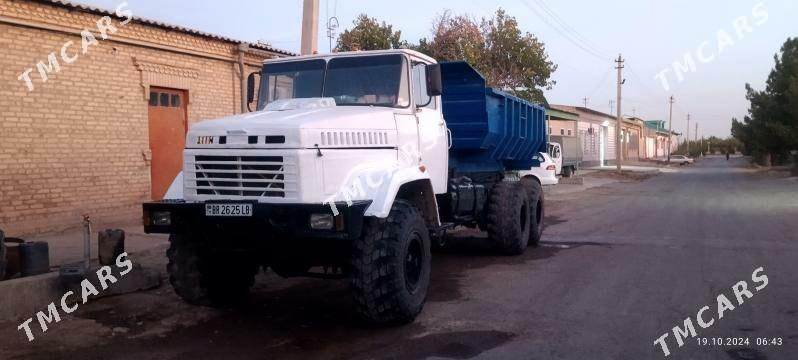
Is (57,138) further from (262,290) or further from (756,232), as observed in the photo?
(756,232)

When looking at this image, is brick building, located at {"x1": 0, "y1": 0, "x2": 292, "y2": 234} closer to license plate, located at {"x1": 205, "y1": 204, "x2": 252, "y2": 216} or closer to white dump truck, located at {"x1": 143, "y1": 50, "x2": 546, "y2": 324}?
white dump truck, located at {"x1": 143, "y1": 50, "x2": 546, "y2": 324}

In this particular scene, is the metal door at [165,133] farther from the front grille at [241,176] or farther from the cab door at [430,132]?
the front grille at [241,176]

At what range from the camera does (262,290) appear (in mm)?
8273

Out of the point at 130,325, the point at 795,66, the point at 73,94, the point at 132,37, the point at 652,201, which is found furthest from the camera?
the point at 795,66

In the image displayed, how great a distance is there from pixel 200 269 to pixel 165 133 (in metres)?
7.31

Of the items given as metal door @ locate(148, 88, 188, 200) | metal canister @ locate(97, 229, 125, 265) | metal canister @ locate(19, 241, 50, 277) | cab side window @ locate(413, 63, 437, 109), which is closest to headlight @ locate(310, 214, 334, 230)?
cab side window @ locate(413, 63, 437, 109)

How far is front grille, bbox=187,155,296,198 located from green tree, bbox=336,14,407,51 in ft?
63.3

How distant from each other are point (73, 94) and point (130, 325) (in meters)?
6.23

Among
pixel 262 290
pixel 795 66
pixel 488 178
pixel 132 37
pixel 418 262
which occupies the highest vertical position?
pixel 795 66

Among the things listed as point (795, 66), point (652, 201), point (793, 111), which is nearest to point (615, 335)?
point (652, 201)

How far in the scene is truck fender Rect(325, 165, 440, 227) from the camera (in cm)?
595

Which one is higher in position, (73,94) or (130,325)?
(73,94)

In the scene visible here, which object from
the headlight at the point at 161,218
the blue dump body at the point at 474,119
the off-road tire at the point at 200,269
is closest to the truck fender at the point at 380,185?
the off-road tire at the point at 200,269

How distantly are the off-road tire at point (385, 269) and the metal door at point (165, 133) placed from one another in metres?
8.22
